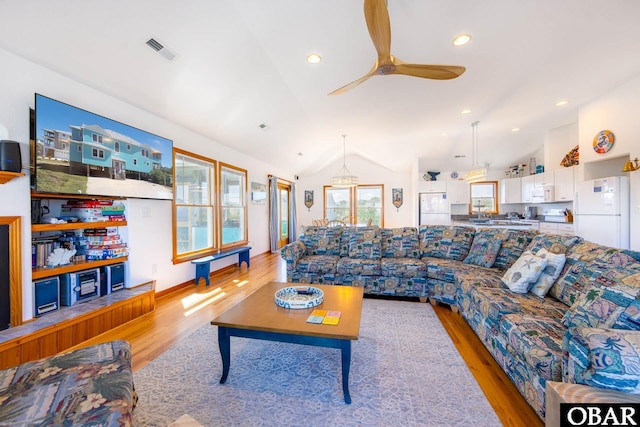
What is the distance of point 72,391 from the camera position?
1118mm

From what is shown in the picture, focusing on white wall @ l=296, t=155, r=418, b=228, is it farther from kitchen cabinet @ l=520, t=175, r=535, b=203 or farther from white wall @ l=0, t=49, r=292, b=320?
white wall @ l=0, t=49, r=292, b=320

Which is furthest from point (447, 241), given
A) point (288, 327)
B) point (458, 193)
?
point (458, 193)

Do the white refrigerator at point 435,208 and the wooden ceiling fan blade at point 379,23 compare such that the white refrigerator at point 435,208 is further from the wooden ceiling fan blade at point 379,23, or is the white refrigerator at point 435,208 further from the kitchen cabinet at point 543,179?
the wooden ceiling fan blade at point 379,23

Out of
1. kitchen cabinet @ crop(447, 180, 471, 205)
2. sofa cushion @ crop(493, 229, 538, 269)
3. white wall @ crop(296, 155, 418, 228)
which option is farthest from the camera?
white wall @ crop(296, 155, 418, 228)

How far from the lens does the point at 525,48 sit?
258cm

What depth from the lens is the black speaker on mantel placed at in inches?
74.0

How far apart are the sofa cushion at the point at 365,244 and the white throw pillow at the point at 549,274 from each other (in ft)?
6.06

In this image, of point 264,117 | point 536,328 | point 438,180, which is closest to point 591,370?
point 536,328

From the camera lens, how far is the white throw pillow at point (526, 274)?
2.12 meters

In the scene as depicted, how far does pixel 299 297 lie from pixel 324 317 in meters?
0.42

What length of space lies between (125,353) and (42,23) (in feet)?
8.13

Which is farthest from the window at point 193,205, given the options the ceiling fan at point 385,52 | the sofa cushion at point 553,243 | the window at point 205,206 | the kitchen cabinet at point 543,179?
the kitchen cabinet at point 543,179

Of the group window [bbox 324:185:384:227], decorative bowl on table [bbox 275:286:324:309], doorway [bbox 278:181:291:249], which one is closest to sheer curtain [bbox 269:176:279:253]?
doorway [bbox 278:181:291:249]

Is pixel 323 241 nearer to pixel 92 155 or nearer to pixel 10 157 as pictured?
pixel 92 155
